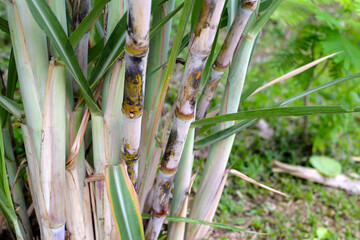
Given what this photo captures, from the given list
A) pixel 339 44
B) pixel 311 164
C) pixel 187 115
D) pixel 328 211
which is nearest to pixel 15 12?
pixel 187 115

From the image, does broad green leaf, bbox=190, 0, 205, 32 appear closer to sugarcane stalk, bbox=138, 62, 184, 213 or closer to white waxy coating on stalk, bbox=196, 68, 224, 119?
white waxy coating on stalk, bbox=196, 68, 224, 119

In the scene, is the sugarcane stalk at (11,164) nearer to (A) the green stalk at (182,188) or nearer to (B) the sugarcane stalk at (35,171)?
(B) the sugarcane stalk at (35,171)

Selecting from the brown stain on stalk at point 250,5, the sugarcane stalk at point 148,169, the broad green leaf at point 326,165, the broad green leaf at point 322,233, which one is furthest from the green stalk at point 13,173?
the broad green leaf at point 326,165

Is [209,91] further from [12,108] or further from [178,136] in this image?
[12,108]

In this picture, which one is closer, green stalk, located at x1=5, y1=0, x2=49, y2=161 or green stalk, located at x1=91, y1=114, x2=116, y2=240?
green stalk, located at x1=5, y1=0, x2=49, y2=161

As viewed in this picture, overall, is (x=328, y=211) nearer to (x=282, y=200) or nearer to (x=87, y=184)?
(x=282, y=200)

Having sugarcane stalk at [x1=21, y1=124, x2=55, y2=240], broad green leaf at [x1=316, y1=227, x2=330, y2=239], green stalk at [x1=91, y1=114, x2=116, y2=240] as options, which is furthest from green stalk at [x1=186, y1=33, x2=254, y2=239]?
broad green leaf at [x1=316, y1=227, x2=330, y2=239]

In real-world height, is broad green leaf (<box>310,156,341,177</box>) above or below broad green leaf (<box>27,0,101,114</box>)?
above

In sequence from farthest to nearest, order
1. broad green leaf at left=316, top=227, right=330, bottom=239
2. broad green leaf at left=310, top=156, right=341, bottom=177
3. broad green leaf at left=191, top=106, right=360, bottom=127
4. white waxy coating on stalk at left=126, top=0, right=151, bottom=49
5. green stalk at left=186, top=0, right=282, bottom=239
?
broad green leaf at left=310, top=156, right=341, bottom=177
broad green leaf at left=316, top=227, right=330, bottom=239
green stalk at left=186, top=0, right=282, bottom=239
broad green leaf at left=191, top=106, right=360, bottom=127
white waxy coating on stalk at left=126, top=0, right=151, bottom=49
